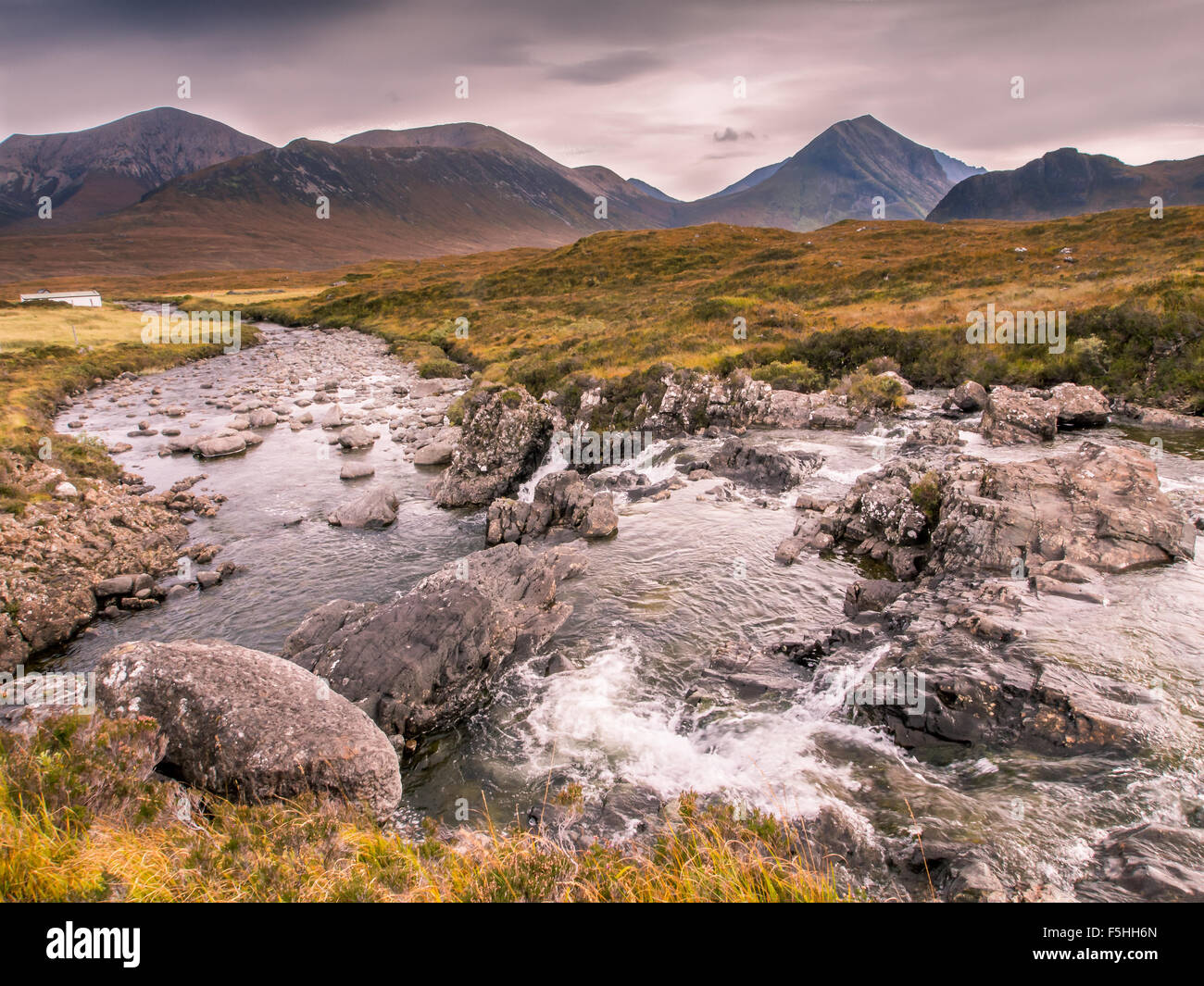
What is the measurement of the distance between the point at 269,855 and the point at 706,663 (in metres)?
9.93

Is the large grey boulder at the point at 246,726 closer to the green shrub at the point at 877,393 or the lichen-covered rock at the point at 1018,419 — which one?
the lichen-covered rock at the point at 1018,419

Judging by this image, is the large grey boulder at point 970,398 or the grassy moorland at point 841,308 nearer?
the large grey boulder at point 970,398

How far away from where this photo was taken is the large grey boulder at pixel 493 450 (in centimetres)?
2688

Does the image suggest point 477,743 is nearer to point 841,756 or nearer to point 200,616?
point 841,756

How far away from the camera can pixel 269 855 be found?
6.38 meters

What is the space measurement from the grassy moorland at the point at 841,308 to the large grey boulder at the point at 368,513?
1559 centimetres

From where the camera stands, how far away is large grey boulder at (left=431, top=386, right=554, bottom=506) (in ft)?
88.2

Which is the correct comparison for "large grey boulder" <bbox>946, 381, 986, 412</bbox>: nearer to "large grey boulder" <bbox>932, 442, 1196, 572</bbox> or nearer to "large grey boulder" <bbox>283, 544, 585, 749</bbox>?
"large grey boulder" <bbox>932, 442, 1196, 572</bbox>

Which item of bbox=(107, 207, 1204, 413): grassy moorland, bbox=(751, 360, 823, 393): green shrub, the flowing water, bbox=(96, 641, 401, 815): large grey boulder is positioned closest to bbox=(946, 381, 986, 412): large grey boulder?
bbox=(107, 207, 1204, 413): grassy moorland

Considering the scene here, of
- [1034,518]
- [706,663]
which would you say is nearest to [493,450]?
[706,663]

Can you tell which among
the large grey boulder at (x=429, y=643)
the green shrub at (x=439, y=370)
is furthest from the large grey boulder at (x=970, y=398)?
the green shrub at (x=439, y=370)

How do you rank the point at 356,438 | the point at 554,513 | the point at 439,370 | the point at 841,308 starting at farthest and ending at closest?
the point at 439,370, the point at 841,308, the point at 356,438, the point at 554,513

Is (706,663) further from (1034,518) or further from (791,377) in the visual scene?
(791,377)
